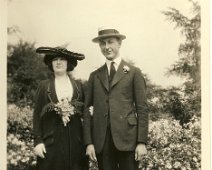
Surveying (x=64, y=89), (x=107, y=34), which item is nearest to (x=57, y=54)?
(x=64, y=89)

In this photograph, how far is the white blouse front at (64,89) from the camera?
2.32 metres

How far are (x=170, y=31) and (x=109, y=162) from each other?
29.6 inches

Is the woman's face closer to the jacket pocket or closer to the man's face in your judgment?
the man's face

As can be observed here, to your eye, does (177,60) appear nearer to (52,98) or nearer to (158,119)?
(158,119)

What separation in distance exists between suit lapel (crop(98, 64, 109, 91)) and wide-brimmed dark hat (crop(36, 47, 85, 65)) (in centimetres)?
13

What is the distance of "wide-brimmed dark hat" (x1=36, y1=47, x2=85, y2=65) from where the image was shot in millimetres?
2320

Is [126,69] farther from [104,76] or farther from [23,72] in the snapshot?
[23,72]

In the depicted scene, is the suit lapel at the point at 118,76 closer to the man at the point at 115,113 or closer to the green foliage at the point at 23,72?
the man at the point at 115,113

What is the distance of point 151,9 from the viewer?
2.27 meters

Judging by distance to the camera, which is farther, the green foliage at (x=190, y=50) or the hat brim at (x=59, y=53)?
the hat brim at (x=59, y=53)

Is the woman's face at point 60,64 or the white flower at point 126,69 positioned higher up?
the woman's face at point 60,64

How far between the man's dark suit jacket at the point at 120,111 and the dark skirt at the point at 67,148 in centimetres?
6

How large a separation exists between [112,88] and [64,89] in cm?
28

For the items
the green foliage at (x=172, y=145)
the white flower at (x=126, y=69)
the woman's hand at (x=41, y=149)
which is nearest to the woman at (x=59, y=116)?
the woman's hand at (x=41, y=149)
